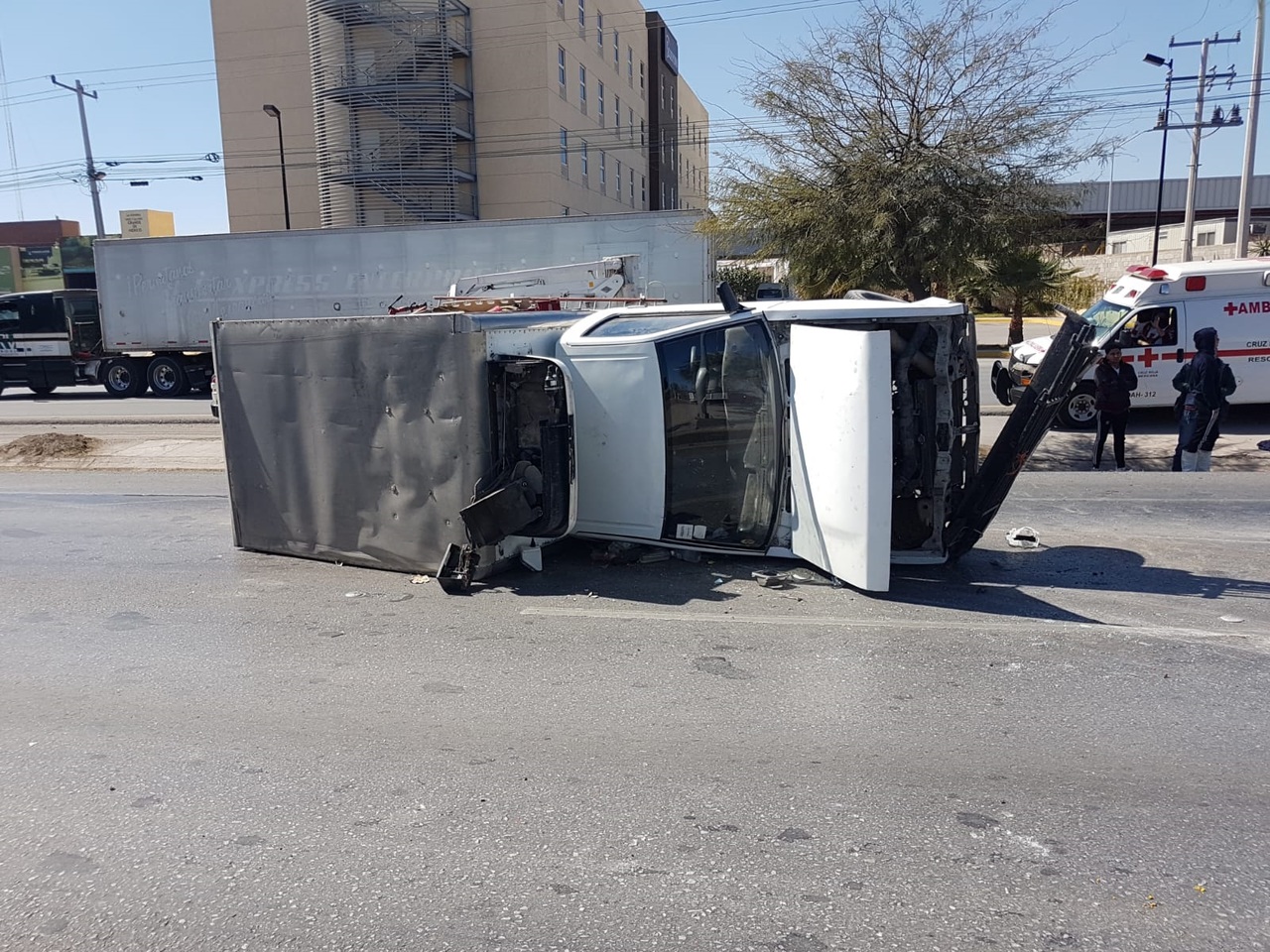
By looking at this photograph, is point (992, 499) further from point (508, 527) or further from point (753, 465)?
point (508, 527)

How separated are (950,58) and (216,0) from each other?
140ft

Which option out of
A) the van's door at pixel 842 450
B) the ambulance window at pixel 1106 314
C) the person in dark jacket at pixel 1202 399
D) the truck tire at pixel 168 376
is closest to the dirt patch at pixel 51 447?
the truck tire at pixel 168 376

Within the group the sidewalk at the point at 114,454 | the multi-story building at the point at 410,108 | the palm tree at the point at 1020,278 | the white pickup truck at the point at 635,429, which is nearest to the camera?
the white pickup truck at the point at 635,429

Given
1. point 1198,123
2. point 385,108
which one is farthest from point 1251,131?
point 385,108

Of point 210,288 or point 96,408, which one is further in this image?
point 210,288

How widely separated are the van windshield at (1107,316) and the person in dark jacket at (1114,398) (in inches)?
109

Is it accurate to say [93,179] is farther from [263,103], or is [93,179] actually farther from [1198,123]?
[1198,123]

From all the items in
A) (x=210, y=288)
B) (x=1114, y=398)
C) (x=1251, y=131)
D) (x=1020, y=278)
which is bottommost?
(x=1114, y=398)

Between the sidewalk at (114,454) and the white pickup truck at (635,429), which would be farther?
the sidewalk at (114,454)

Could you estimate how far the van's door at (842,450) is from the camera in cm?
520

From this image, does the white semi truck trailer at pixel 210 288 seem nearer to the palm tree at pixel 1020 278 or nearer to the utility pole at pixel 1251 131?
the palm tree at pixel 1020 278

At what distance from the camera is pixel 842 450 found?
5.45 m

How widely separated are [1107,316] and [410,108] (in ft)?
105

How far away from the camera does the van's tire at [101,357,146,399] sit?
24.0 meters
